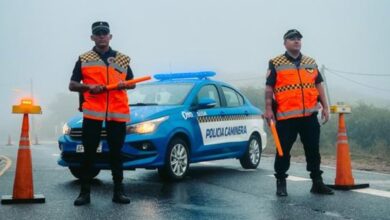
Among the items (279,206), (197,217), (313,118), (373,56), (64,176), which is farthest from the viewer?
(373,56)

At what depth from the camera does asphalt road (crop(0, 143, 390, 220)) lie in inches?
229

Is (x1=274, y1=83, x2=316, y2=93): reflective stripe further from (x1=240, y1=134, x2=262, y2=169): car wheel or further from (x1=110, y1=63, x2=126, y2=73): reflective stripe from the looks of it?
(x1=240, y1=134, x2=262, y2=169): car wheel

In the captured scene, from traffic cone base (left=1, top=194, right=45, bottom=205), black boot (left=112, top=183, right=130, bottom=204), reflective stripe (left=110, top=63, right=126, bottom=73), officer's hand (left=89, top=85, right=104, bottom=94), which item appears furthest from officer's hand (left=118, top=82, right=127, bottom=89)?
traffic cone base (left=1, top=194, right=45, bottom=205)

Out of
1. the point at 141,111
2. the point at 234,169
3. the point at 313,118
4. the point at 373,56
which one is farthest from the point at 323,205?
the point at 373,56

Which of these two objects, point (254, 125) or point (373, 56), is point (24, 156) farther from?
point (373, 56)

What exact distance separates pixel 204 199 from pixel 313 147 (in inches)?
66.1

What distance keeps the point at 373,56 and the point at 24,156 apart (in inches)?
7508

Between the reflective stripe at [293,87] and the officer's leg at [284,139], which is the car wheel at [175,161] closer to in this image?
the officer's leg at [284,139]

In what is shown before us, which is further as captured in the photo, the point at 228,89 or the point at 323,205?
the point at 228,89

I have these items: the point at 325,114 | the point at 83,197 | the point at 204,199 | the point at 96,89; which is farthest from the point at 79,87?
the point at 325,114

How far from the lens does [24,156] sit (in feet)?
22.9

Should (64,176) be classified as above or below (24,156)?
below

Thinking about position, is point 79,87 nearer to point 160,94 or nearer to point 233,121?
point 160,94

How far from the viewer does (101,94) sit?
6621mm
